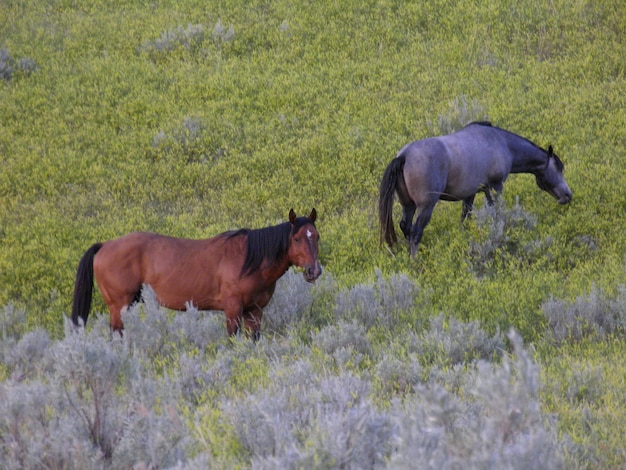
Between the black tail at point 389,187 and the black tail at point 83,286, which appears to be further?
the black tail at point 389,187

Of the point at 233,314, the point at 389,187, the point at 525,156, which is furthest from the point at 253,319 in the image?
the point at 525,156

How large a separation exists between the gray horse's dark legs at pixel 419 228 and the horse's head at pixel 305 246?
312 centimetres

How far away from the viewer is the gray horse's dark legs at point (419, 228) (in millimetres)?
9953

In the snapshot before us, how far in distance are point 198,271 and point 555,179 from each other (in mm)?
5891

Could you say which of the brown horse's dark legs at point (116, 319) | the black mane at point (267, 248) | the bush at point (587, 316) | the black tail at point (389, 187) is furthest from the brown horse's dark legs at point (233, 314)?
the black tail at point (389, 187)

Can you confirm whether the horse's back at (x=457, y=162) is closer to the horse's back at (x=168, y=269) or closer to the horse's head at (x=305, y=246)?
the horse's head at (x=305, y=246)

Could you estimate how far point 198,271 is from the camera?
745 centimetres

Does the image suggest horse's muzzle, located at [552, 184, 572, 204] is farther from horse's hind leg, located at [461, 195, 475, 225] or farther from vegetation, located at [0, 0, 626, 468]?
horse's hind leg, located at [461, 195, 475, 225]

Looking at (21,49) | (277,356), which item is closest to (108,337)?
(277,356)

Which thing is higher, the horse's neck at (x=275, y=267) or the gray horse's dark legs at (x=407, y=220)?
the horse's neck at (x=275, y=267)

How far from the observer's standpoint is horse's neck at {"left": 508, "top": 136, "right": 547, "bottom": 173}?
10.8 m

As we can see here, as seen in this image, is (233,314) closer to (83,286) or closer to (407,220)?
(83,286)

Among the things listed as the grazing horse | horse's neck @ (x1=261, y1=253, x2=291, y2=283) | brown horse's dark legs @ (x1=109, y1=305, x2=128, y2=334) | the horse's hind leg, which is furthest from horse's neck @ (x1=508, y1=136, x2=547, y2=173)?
brown horse's dark legs @ (x1=109, y1=305, x2=128, y2=334)

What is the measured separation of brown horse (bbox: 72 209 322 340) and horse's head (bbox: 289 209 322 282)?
2 centimetres
